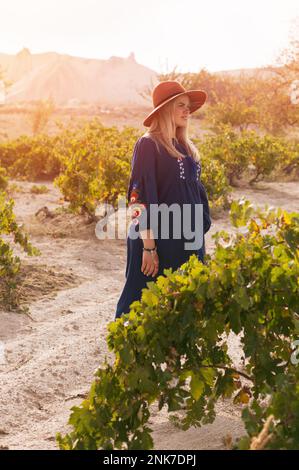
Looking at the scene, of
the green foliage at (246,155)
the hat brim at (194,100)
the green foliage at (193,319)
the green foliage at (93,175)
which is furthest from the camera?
the green foliage at (246,155)

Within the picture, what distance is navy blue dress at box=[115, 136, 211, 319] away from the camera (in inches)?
130

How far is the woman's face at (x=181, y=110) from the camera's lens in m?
3.37

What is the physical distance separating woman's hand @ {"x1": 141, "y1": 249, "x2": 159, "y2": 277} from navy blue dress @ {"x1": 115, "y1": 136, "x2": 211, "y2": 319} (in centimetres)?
4

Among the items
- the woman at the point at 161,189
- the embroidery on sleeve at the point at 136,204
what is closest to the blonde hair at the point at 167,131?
the woman at the point at 161,189

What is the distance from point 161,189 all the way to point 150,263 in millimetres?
391

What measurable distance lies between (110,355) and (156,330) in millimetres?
1944

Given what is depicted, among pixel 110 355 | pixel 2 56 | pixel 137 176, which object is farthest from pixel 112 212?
pixel 2 56

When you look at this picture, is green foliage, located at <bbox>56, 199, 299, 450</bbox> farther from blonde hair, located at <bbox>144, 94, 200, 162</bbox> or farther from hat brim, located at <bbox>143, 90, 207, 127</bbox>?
hat brim, located at <bbox>143, 90, 207, 127</bbox>

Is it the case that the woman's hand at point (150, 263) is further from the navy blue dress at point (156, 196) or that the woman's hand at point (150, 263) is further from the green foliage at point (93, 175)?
the green foliage at point (93, 175)

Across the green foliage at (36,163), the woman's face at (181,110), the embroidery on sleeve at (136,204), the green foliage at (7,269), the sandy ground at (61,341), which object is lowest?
the sandy ground at (61,341)

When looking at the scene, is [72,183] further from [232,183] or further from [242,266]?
[242,266]

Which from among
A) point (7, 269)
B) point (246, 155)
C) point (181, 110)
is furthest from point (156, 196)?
point (246, 155)

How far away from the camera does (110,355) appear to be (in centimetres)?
413

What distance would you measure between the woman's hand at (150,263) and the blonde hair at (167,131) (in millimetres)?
519
